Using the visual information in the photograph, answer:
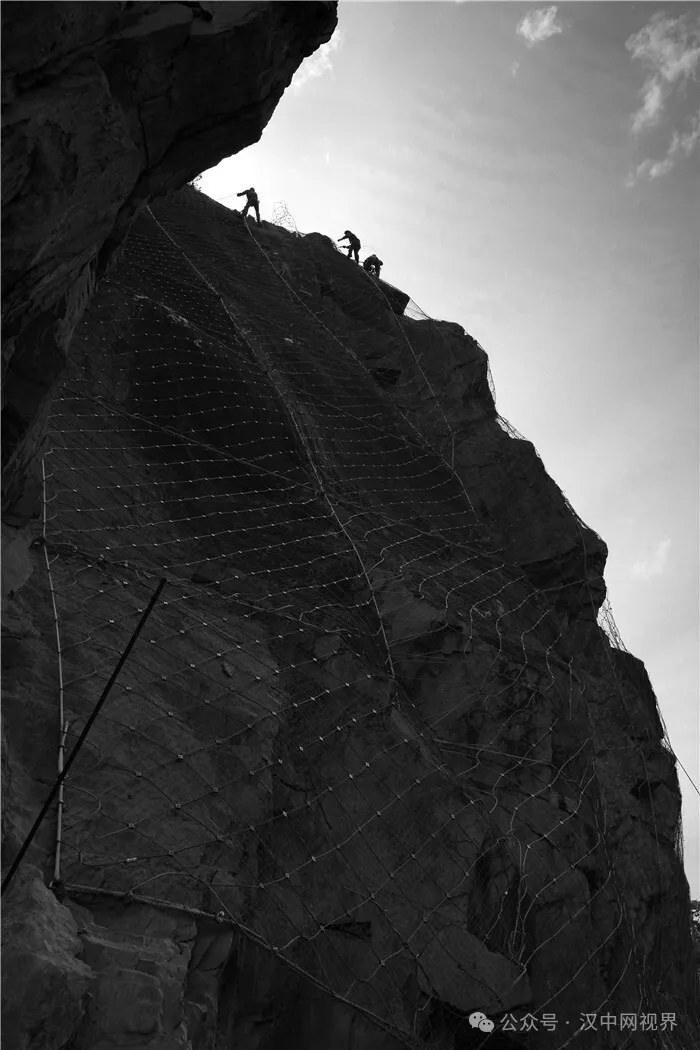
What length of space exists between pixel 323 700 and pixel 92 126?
2.84 metres

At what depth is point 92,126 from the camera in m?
2.25

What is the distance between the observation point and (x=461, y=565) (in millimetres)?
6328

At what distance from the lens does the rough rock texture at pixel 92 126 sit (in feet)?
6.79

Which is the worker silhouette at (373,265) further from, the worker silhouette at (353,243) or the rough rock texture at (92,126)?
the rough rock texture at (92,126)

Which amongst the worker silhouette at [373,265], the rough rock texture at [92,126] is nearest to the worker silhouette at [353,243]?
the worker silhouette at [373,265]

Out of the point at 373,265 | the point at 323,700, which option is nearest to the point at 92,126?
the point at 323,700

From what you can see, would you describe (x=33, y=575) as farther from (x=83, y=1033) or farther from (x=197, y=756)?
(x=83, y=1033)

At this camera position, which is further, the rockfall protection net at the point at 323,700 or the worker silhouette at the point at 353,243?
the worker silhouette at the point at 353,243

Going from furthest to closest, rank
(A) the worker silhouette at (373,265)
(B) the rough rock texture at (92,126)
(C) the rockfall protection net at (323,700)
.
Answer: (A) the worker silhouette at (373,265) < (C) the rockfall protection net at (323,700) < (B) the rough rock texture at (92,126)

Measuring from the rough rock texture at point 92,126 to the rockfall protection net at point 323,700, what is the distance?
50.5 inches

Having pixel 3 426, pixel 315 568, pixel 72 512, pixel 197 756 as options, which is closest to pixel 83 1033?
pixel 197 756

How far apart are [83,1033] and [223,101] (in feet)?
8.97

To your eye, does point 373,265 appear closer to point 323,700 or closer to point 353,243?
point 353,243

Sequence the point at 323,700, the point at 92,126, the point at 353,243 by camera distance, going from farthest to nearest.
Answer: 1. the point at 353,243
2. the point at 323,700
3. the point at 92,126
